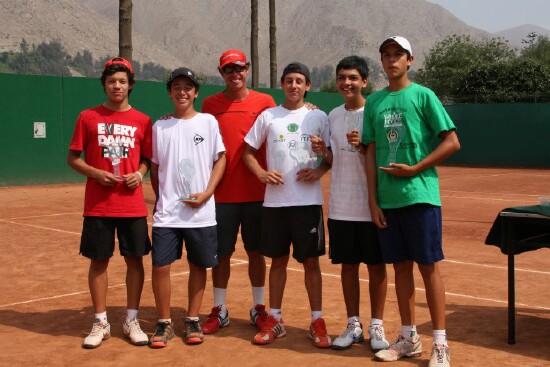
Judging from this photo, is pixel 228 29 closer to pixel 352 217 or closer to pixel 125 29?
pixel 125 29

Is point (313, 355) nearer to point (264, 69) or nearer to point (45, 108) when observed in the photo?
point (45, 108)

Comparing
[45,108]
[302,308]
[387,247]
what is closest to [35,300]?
[302,308]

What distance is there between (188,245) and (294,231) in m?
0.70

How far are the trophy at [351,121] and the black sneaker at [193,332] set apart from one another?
Answer: 150cm

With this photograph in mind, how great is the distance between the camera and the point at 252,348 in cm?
513

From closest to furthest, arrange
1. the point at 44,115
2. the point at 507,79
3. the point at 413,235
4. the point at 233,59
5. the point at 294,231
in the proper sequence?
1. the point at 413,235
2. the point at 294,231
3. the point at 233,59
4. the point at 44,115
5. the point at 507,79

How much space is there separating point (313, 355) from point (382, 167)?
1233 mm

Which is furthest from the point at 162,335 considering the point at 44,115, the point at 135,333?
the point at 44,115

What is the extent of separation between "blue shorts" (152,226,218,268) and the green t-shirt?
1186 millimetres

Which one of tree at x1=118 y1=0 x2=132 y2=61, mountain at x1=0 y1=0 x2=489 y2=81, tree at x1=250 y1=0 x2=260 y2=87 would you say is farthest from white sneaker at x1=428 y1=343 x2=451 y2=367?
mountain at x1=0 y1=0 x2=489 y2=81

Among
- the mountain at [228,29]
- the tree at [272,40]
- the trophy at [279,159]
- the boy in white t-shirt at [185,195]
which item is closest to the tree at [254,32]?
the tree at [272,40]

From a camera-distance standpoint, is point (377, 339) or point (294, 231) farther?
point (294, 231)

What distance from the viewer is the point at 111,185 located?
17.0 feet

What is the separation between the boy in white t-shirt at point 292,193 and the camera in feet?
17.0
